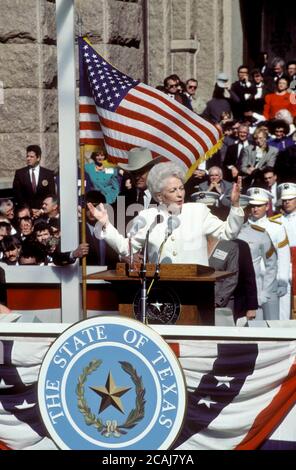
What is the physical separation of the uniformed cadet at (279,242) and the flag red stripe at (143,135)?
8.33ft

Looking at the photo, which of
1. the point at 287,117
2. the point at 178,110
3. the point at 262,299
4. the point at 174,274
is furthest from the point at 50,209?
the point at 287,117

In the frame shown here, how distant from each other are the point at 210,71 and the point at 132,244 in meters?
14.0

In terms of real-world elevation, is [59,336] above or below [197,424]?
above

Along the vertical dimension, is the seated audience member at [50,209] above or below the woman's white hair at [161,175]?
below

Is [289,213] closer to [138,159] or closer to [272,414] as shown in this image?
[138,159]

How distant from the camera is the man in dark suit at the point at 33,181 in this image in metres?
14.3

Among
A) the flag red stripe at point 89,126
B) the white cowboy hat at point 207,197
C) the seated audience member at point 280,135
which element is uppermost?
the flag red stripe at point 89,126

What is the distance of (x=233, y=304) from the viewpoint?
11.3 meters

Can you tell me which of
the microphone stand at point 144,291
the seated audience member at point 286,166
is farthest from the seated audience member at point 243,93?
the microphone stand at point 144,291

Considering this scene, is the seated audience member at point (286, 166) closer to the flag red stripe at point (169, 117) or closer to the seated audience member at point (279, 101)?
the seated audience member at point (279, 101)

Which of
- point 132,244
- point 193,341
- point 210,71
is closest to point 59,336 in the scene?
point 193,341

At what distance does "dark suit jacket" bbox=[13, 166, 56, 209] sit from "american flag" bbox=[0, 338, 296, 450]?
266 inches

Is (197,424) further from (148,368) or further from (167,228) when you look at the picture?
(167,228)

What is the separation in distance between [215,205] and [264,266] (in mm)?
1483
